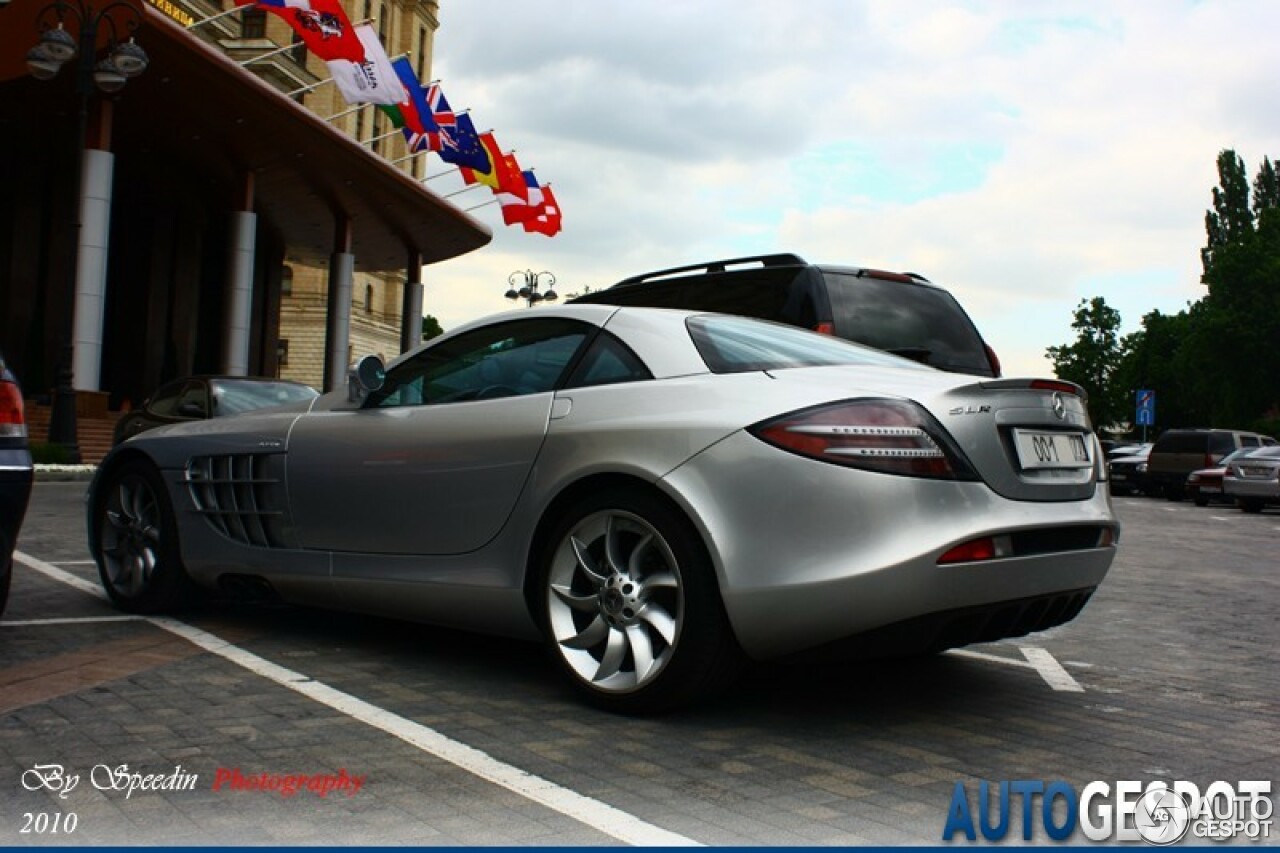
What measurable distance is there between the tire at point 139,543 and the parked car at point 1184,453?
2815 cm

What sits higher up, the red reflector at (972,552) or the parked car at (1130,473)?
the red reflector at (972,552)

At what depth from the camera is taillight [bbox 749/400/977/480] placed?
3.86m

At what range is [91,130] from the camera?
2692 centimetres

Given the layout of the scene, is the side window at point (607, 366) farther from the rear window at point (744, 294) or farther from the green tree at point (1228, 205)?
the green tree at point (1228, 205)

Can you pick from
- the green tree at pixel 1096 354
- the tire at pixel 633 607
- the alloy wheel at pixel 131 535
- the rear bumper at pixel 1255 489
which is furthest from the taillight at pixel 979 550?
the green tree at pixel 1096 354

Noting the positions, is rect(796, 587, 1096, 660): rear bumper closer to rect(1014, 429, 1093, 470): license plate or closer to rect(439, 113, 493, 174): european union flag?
rect(1014, 429, 1093, 470): license plate

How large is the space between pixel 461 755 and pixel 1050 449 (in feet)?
7.03

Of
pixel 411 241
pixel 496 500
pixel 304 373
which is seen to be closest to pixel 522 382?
pixel 496 500

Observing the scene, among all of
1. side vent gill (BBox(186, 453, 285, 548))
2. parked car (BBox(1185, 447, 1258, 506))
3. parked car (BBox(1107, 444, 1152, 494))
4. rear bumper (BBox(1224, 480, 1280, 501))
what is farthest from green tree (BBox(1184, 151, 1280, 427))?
side vent gill (BBox(186, 453, 285, 548))

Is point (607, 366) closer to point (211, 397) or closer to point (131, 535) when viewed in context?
point (131, 535)

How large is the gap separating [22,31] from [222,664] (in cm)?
2389

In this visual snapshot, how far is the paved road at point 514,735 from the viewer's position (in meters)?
3.14

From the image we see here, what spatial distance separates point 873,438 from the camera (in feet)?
Answer: 12.7

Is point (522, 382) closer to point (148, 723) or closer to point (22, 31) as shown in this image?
point (148, 723)
